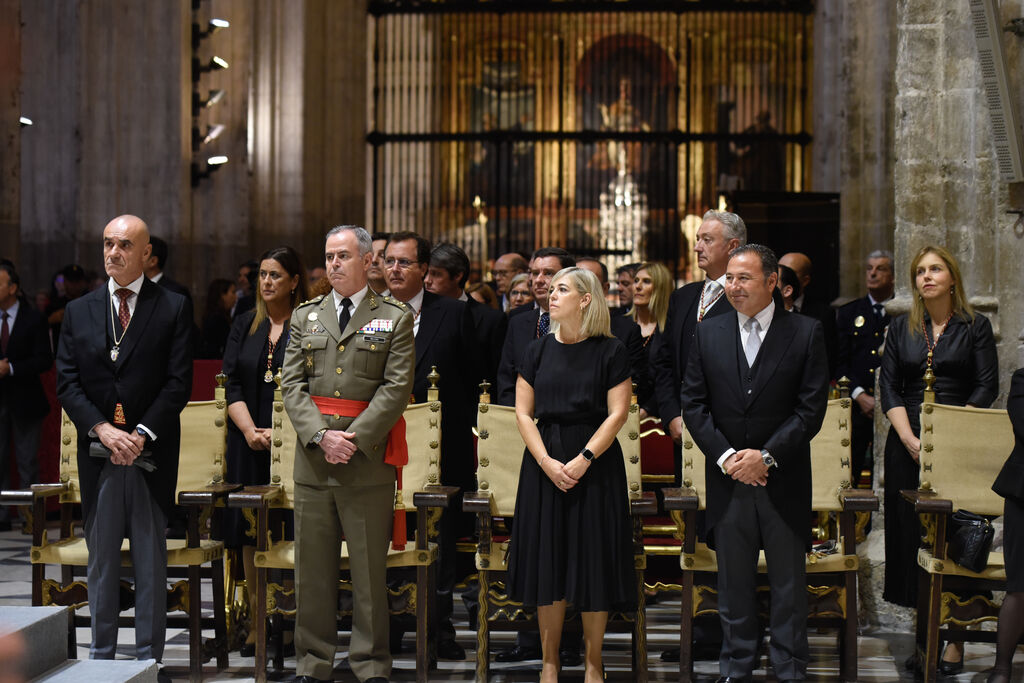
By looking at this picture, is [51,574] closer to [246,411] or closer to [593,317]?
[246,411]

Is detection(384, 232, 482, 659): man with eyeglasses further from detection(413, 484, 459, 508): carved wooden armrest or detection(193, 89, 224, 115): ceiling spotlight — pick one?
detection(193, 89, 224, 115): ceiling spotlight

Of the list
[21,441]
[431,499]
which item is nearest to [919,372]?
[431,499]

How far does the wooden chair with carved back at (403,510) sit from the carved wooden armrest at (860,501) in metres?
1.50

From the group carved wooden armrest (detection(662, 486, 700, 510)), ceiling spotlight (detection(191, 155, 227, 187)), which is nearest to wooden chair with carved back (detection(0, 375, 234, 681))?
carved wooden armrest (detection(662, 486, 700, 510))

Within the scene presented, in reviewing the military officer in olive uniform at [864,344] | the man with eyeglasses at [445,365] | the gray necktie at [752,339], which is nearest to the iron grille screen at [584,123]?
the military officer in olive uniform at [864,344]

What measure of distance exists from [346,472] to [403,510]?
1.43ft

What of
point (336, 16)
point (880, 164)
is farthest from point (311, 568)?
point (336, 16)

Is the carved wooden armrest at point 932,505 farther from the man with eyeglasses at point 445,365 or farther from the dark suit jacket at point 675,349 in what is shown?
the man with eyeglasses at point 445,365

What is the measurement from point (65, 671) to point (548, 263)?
272 centimetres

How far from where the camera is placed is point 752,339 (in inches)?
191

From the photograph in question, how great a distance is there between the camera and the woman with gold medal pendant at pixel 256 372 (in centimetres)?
564

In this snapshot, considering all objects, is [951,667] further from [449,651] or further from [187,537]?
[187,537]

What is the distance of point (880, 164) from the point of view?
10.8 meters

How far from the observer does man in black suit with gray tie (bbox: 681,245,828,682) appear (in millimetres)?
4715
